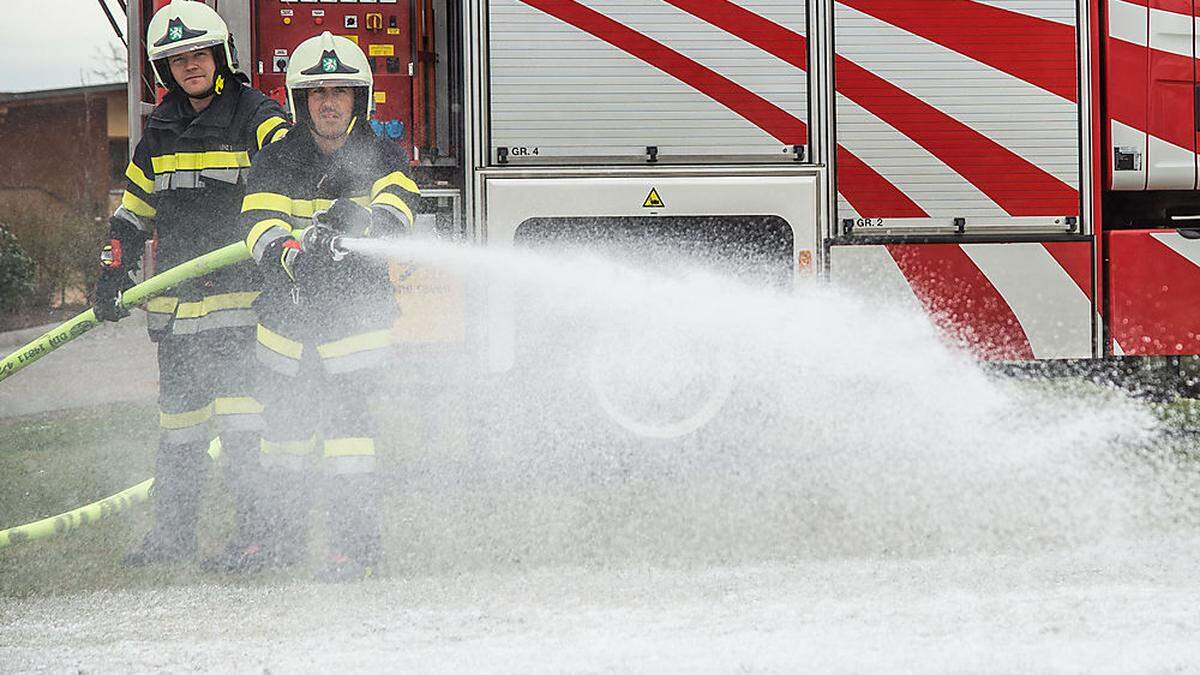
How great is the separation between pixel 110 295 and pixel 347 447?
1107 millimetres

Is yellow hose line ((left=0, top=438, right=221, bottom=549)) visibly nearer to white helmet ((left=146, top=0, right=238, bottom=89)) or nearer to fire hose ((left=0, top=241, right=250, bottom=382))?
fire hose ((left=0, top=241, right=250, bottom=382))

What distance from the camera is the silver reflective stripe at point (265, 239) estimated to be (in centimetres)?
438

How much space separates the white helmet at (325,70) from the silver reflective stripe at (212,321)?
2.42 ft

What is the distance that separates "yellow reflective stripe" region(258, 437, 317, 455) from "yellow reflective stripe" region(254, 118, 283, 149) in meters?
1.07

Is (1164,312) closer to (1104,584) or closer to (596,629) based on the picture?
(1104,584)

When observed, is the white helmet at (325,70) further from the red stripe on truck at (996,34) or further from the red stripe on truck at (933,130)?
the red stripe on truck at (996,34)

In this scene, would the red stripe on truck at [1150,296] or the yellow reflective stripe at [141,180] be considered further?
the red stripe on truck at [1150,296]

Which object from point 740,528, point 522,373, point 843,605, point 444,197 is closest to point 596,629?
point 843,605

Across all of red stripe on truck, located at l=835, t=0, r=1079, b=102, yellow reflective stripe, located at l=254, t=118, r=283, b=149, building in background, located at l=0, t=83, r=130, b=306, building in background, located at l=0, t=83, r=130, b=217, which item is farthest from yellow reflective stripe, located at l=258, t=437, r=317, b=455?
building in background, located at l=0, t=83, r=130, b=217

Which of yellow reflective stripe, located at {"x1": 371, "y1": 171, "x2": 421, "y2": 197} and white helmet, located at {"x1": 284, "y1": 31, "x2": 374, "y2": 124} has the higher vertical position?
white helmet, located at {"x1": 284, "y1": 31, "x2": 374, "y2": 124}

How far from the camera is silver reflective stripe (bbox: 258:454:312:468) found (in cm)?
455

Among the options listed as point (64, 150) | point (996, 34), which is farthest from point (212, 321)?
point (64, 150)

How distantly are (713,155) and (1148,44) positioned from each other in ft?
6.84

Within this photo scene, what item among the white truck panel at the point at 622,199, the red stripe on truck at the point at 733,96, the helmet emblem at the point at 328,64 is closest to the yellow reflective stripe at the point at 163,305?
the helmet emblem at the point at 328,64
